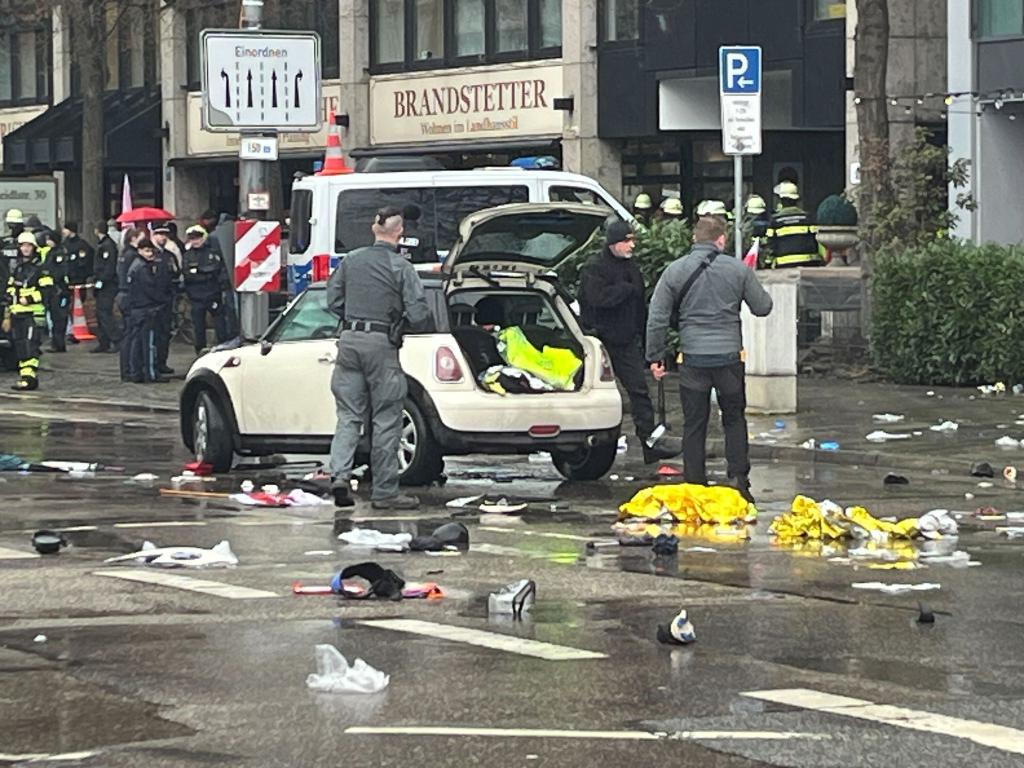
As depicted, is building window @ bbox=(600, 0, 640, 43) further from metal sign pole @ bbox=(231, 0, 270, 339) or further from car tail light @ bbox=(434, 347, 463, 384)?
car tail light @ bbox=(434, 347, 463, 384)

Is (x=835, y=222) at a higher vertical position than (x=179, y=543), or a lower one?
higher

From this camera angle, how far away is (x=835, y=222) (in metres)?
28.4

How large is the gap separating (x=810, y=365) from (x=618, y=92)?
13.4 meters

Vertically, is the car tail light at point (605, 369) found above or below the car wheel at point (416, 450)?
above

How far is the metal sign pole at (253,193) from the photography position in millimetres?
24016

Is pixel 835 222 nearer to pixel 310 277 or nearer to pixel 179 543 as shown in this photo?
pixel 310 277

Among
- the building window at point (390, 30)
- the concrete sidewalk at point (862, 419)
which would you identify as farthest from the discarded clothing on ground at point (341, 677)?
the building window at point (390, 30)

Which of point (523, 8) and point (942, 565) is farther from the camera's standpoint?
point (523, 8)

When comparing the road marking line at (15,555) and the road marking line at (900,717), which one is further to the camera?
the road marking line at (15,555)

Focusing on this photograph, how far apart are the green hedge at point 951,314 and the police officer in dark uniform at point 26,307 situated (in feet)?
31.7

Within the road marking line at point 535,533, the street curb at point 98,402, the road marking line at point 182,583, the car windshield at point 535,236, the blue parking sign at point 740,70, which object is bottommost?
the road marking line at point 535,533

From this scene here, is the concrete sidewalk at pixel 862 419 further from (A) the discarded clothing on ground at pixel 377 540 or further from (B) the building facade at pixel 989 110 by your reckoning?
(B) the building facade at pixel 989 110

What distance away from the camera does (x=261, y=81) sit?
931 inches

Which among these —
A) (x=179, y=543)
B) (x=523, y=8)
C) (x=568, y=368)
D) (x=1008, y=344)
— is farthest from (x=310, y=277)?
(x=523, y=8)
